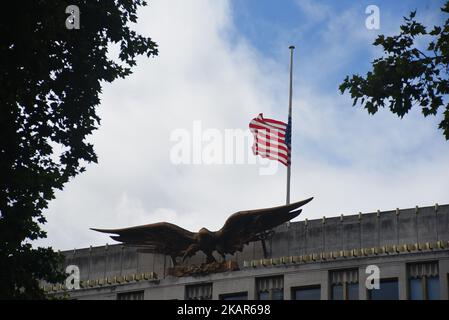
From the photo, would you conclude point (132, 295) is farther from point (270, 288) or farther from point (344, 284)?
point (344, 284)

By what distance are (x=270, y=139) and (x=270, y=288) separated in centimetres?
811

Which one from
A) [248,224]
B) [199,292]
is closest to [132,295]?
[199,292]

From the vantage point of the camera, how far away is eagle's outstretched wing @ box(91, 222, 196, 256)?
52.3 m

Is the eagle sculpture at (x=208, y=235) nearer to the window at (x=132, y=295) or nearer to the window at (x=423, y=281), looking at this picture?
the window at (x=132, y=295)

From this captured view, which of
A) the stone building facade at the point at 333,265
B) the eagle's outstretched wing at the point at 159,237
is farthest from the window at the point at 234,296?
the eagle's outstretched wing at the point at 159,237

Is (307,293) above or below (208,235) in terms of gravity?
below

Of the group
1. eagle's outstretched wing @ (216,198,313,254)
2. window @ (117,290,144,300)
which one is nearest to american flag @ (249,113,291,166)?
eagle's outstretched wing @ (216,198,313,254)

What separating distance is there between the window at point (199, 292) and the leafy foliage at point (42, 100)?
74.4 feet

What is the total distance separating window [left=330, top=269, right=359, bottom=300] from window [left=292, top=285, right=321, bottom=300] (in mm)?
920

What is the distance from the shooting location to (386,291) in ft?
153

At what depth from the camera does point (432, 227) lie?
47.0 meters

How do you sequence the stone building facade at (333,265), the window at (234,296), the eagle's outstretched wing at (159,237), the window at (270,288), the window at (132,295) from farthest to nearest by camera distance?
the window at (132,295) < the eagle's outstretched wing at (159,237) < the window at (234,296) < the window at (270,288) < the stone building facade at (333,265)

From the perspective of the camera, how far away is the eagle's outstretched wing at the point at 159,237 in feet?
172
